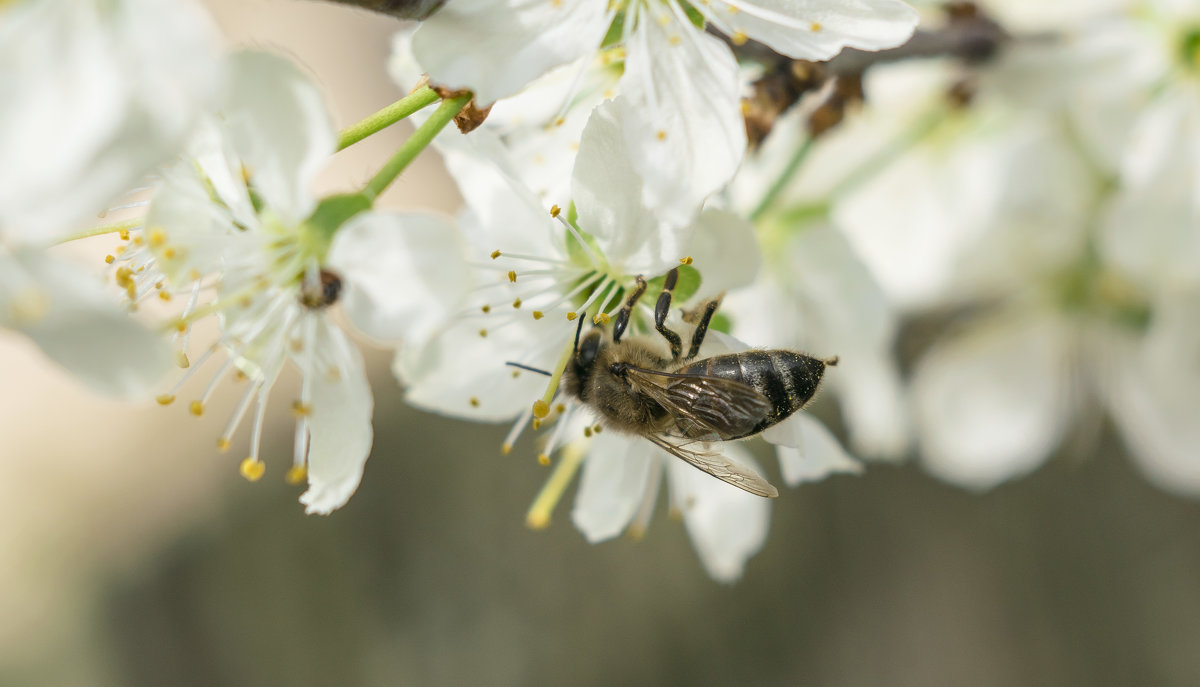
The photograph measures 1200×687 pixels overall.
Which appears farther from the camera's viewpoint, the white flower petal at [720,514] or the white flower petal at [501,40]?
the white flower petal at [720,514]

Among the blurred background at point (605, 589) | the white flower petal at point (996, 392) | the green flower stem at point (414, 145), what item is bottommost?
the blurred background at point (605, 589)

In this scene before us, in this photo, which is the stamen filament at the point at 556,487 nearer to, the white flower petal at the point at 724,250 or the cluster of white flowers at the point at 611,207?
the cluster of white flowers at the point at 611,207

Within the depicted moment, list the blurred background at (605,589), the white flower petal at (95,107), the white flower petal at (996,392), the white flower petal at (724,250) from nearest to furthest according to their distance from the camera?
1. the white flower petal at (95,107)
2. the white flower petal at (724,250)
3. the white flower petal at (996,392)
4. the blurred background at (605,589)

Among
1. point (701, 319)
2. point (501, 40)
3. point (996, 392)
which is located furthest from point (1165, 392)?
point (501, 40)

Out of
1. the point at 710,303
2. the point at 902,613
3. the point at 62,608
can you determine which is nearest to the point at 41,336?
the point at 710,303

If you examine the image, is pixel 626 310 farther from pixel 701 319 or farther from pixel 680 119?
pixel 680 119

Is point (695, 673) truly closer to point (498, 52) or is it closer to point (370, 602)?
point (370, 602)

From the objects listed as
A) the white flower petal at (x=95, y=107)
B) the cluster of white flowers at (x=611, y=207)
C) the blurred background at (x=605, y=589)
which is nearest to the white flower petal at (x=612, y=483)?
the cluster of white flowers at (x=611, y=207)
